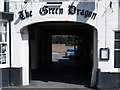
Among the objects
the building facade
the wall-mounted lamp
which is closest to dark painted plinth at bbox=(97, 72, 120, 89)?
the building facade

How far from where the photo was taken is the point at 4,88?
508 inches

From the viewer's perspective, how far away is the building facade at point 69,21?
12.9 meters

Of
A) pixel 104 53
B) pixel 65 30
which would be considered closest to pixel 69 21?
pixel 104 53

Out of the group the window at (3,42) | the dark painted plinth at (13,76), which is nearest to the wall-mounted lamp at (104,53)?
the dark painted plinth at (13,76)

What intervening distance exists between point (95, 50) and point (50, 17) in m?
2.61

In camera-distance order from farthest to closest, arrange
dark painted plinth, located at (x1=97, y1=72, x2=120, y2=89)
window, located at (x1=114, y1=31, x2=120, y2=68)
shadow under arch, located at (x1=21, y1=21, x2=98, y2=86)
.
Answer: shadow under arch, located at (x1=21, y1=21, x2=98, y2=86), window, located at (x1=114, y1=31, x2=120, y2=68), dark painted plinth, located at (x1=97, y1=72, x2=120, y2=89)

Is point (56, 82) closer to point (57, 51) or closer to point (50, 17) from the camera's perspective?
point (50, 17)

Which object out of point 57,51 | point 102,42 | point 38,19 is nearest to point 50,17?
point 38,19

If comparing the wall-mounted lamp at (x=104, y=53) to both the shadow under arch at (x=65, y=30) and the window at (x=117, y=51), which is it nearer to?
the window at (x=117, y=51)

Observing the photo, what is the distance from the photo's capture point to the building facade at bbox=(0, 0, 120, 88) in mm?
12898

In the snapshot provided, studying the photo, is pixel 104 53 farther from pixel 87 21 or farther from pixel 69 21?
pixel 69 21

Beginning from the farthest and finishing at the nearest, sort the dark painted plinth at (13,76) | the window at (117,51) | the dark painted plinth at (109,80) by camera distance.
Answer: the dark painted plinth at (13,76) < the window at (117,51) < the dark painted plinth at (109,80)

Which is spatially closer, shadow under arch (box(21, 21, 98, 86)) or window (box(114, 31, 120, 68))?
window (box(114, 31, 120, 68))

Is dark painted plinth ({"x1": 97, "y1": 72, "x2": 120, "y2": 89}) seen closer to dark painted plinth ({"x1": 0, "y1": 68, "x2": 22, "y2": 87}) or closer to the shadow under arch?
the shadow under arch
